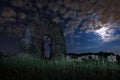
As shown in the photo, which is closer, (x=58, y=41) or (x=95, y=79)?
(x=95, y=79)

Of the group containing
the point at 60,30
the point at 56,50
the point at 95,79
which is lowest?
the point at 95,79

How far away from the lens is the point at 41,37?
21469 millimetres

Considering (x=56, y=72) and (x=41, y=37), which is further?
(x=41, y=37)

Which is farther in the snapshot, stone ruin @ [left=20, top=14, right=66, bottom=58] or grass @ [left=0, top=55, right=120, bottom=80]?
stone ruin @ [left=20, top=14, right=66, bottom=58]

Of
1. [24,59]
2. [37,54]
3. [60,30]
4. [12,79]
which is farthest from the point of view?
[60,30]

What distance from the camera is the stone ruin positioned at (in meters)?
21.0

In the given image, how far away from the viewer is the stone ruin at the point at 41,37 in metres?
21.0

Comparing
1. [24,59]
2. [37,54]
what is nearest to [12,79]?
[24,59]

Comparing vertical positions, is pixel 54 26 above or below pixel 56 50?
above

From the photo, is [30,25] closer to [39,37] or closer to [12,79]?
[39,37]

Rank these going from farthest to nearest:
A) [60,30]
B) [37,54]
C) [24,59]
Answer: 1. [60,30]
2. [37,54]
3. [24,59]

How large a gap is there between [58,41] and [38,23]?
2583 mm

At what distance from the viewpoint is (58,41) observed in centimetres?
2186

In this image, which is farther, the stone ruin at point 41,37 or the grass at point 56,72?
the stone ruin at point 41,37
